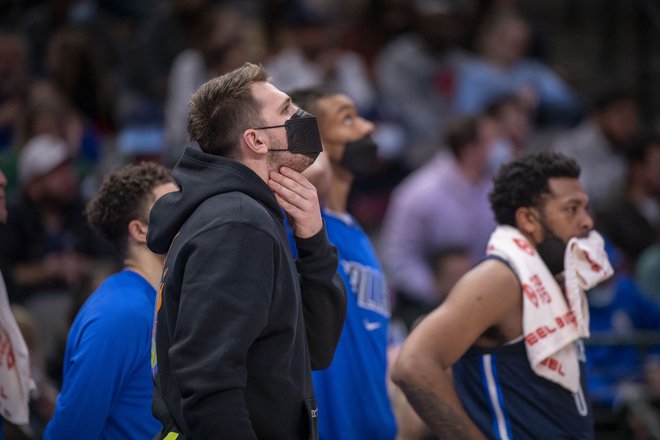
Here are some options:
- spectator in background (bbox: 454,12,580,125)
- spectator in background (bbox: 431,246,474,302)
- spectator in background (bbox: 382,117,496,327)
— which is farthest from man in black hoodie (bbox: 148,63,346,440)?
spectator in background (bbox: 454,12,580,125)

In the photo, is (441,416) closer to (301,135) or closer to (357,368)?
(357,368)

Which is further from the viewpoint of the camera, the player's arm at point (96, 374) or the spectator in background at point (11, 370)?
the spectator in background at point (11, 370)

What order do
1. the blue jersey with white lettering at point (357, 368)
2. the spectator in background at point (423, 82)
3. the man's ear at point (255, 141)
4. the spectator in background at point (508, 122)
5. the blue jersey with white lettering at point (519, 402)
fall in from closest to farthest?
the man's ear at point (255, 141), the blue jersey with white lettering at point (519, 402), the blue jersey with white lettering at point (357, 368), the spectator in background at point (508, 122), the spectator in background at point (423, 82)

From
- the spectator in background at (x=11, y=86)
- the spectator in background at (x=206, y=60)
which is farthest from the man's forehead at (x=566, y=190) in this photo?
the spectator in background at (x=11, y=86)

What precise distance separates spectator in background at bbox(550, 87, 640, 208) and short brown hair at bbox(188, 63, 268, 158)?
662 centimetres

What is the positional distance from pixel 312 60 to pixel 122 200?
566 centimetres

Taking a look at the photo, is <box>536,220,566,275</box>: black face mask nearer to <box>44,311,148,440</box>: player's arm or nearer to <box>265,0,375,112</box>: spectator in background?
<box>44,311,148,440</box>: player's arm

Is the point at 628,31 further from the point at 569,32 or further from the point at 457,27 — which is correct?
the point at 457,27

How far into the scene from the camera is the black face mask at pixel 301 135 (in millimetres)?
3521

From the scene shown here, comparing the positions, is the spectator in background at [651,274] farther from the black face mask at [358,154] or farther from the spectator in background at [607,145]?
the black face mask at [358,154]

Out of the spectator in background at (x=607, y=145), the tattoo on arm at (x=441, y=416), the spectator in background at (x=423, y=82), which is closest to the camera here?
the tattoo on arm at (x=441, y=416)

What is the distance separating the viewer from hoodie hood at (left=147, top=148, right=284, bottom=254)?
3.35 meters

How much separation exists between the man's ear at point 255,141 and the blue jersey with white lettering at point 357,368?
1.61m

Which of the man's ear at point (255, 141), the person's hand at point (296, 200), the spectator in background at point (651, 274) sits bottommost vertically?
the spectator in background at point (651, 274)
